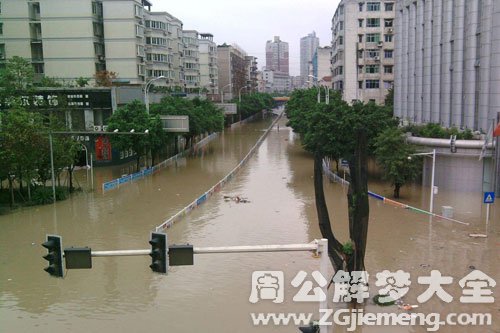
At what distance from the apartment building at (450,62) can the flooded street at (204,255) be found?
21.5 feet

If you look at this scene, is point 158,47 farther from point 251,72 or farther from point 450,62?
point 251,72

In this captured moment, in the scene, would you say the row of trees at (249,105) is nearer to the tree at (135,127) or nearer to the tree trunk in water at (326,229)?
the tree at (135,127)

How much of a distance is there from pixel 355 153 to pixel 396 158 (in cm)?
1400

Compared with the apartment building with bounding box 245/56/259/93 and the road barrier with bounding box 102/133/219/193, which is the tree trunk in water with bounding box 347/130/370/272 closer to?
the road barrier with bounding box 102/133/219/193

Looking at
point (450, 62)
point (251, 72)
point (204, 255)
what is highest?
point (251, 72)

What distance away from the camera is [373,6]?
217 ft

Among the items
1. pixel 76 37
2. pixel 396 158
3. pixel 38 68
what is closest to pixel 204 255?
pixel 396 158

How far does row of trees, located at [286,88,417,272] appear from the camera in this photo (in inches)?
555

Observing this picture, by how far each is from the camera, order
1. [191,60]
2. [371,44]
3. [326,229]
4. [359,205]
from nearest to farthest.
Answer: [326,229]
[359,205]
[371,44]
[191,60]

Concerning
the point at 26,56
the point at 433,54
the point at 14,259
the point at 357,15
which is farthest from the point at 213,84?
the point at 14,259

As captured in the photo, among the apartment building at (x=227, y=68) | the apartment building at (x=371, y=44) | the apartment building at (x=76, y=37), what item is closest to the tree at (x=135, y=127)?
the apartment building at (x=76, y=37)

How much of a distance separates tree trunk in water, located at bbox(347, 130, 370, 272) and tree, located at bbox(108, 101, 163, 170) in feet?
78.5

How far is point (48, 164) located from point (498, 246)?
895 inches

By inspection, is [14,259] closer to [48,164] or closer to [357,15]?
[48,164]
